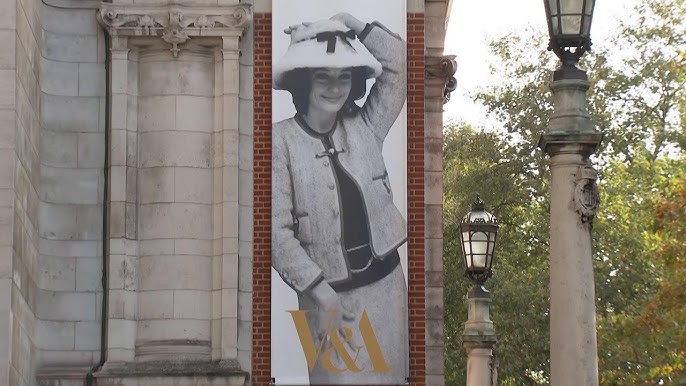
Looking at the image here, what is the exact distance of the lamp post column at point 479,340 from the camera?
27.8 m

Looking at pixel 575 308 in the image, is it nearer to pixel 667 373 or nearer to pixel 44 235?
pixel 44 235

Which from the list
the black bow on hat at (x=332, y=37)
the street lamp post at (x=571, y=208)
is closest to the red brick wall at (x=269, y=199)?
the black bow on hat at (x=332, y=37)

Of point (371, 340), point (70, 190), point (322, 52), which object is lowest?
point (371, 340)

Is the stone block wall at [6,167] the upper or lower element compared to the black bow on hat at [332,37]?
lower

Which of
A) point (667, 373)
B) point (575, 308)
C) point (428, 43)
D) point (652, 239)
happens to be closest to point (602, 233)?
point (652, 239)

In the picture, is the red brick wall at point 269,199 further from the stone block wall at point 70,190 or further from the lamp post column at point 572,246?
the lamp post column at point 572,246

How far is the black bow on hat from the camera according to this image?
25281mm

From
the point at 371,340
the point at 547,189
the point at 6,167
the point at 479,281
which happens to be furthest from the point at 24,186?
the point at 547,189

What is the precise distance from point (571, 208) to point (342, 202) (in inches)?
301

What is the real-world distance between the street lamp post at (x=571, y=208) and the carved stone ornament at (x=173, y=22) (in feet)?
25.9

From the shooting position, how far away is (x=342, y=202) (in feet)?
81.9

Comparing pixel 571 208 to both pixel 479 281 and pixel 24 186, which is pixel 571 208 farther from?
pixel 479 281

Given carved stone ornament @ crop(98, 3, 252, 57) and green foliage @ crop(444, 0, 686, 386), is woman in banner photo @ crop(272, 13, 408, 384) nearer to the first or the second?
carved stone ornament @ crop(98, 3, 252, 57)

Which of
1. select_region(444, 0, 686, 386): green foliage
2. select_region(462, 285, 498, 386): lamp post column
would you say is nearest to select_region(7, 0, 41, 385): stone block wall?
select_region(462, 285, 498, 386): lamp post column
